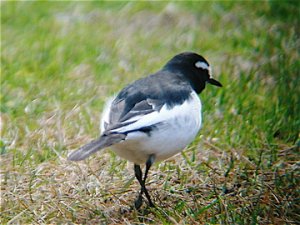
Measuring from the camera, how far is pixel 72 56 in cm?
791

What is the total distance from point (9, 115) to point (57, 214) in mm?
1716

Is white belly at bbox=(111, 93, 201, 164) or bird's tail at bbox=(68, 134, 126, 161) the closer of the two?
bird's tail at bbox=(68, 134, 126, 161)

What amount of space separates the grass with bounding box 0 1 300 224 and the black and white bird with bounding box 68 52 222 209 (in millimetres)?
375

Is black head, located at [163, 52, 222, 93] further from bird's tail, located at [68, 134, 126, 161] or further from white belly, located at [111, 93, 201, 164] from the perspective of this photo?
bird's tail, located at [68, 134, 126, 161]

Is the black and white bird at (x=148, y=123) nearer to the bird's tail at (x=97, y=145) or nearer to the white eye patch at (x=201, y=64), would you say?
the bird's tail at (x=97, y=145)

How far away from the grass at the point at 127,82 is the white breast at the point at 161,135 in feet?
1.28

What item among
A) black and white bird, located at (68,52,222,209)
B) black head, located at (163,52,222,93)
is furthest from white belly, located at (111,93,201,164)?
black head, located at (163,52,222,93)

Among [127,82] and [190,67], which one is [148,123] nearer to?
[190,67]

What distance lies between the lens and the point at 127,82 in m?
7.37

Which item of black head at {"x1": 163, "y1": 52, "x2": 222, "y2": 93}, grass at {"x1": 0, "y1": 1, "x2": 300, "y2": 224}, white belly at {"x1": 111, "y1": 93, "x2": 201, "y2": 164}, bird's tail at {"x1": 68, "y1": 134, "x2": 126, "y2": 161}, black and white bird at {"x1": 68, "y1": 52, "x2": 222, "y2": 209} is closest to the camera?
bird's tail at {"x1": 68, "y1": 134, "x2": 126, "y2": 161}

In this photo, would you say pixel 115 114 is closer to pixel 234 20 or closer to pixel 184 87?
pixel 184 87

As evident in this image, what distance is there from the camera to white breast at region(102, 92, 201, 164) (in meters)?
4.73

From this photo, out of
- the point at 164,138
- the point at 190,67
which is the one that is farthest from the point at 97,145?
the point at 190,67

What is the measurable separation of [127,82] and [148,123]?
2.67 metres
